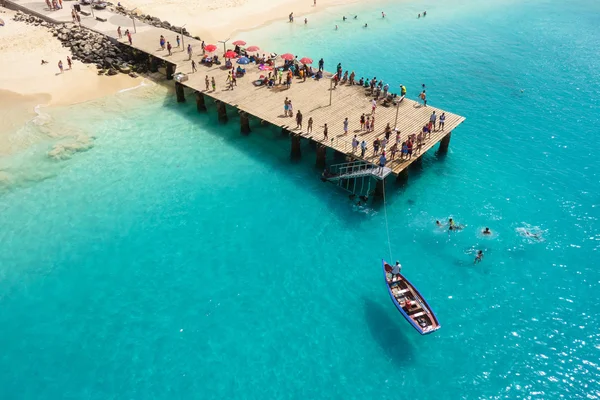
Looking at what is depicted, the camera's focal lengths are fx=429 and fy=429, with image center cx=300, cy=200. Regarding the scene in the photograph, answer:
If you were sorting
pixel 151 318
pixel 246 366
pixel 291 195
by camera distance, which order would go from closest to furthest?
pixel 246 366 → pixel 151 318 → pixel 291 195

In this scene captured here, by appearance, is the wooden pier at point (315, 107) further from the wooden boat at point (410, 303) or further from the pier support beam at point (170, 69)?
the wooden boat at point (410, 303)

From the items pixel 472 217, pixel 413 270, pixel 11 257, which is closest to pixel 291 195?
pixel 413 270

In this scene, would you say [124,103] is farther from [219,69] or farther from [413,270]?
[413,270]

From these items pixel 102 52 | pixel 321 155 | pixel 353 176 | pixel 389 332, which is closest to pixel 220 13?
pixel 102 52

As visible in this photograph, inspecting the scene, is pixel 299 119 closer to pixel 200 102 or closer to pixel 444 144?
pixel 444 144

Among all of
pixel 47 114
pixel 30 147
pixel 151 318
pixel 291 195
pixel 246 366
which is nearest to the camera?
pixel 246 366

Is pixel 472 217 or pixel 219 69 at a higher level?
pixel 219 69

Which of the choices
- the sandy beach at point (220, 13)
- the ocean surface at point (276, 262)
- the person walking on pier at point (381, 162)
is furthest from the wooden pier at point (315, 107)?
the sandy beach at point (220, 13)
